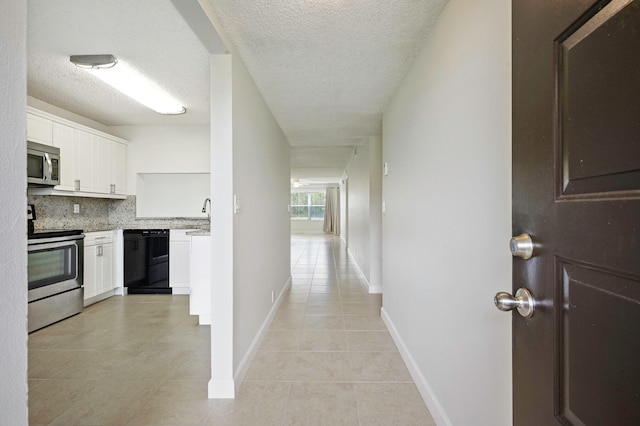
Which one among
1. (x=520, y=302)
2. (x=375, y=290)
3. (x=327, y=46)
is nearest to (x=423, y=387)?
(x=520, y=302)

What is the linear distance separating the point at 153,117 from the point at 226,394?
355 centimetres

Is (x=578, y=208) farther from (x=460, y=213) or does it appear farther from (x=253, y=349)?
(x=253, y=349)

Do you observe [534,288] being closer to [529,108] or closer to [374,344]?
[529,108]

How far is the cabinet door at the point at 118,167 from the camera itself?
13.2 feet

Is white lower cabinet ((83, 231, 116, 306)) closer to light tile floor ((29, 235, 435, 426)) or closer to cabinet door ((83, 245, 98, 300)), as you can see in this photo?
cabinet door ((83, 245, 98, 300))

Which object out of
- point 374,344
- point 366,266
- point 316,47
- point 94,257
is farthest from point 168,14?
point 366,266

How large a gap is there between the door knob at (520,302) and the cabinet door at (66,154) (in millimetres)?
4267

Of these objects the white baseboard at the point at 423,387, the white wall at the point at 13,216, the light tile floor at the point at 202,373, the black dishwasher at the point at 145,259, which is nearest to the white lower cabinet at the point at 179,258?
the black dishwasher at the point at 145,259

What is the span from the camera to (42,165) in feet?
9.95

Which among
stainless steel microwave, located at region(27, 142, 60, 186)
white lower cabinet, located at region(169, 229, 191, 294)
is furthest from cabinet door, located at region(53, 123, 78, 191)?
white lower cabinet, located at region(169, 229, 191, 294)

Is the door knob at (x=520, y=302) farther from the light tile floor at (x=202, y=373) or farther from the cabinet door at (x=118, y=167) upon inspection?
the cabinet door at (x=118, y=167)

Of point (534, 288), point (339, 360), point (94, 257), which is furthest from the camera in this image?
point (94, 257)

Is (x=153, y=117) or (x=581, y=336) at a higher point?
(x=153, y=117)

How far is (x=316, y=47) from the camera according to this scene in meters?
1.96
